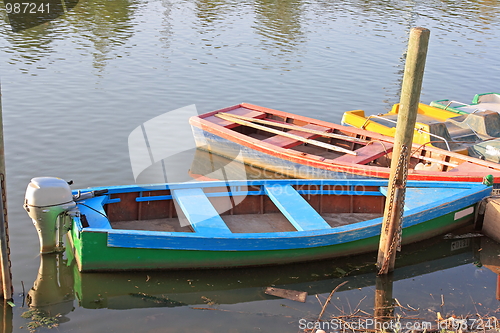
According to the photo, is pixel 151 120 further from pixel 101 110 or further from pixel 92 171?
pixel 92 171

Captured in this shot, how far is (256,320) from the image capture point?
22.3ft

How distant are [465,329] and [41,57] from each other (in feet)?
53.4

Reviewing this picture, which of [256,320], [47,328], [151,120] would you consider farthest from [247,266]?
[151,120]

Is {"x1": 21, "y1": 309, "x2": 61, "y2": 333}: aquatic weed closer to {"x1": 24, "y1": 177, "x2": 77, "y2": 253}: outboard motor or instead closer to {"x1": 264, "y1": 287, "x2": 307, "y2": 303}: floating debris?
{"x1": 24, "y1": 177, "x2": 77, "y2": 253}: outboard motor

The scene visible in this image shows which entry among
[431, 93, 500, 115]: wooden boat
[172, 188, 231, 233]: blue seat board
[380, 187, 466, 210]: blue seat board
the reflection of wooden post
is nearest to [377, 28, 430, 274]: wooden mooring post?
the reflection of wooden post

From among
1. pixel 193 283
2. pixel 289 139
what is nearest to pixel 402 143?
pixel 193 283

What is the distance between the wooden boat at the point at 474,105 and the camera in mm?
13914

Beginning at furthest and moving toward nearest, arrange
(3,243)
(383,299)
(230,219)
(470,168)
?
(470,168) < (230,219) < (383,299) < (3,243)

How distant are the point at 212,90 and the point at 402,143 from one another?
10.0 meters

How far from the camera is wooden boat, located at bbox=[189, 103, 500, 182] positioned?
9.89 meters

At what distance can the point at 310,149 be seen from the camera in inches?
478

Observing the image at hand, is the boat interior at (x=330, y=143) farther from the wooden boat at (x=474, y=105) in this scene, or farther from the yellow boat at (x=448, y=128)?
the wooden boat at (x=474, y=105)

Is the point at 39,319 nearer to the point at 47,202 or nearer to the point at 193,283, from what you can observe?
the point at 47,202

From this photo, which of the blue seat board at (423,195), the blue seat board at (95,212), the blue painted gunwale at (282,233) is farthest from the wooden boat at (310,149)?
the blue seat board at (95,212)
